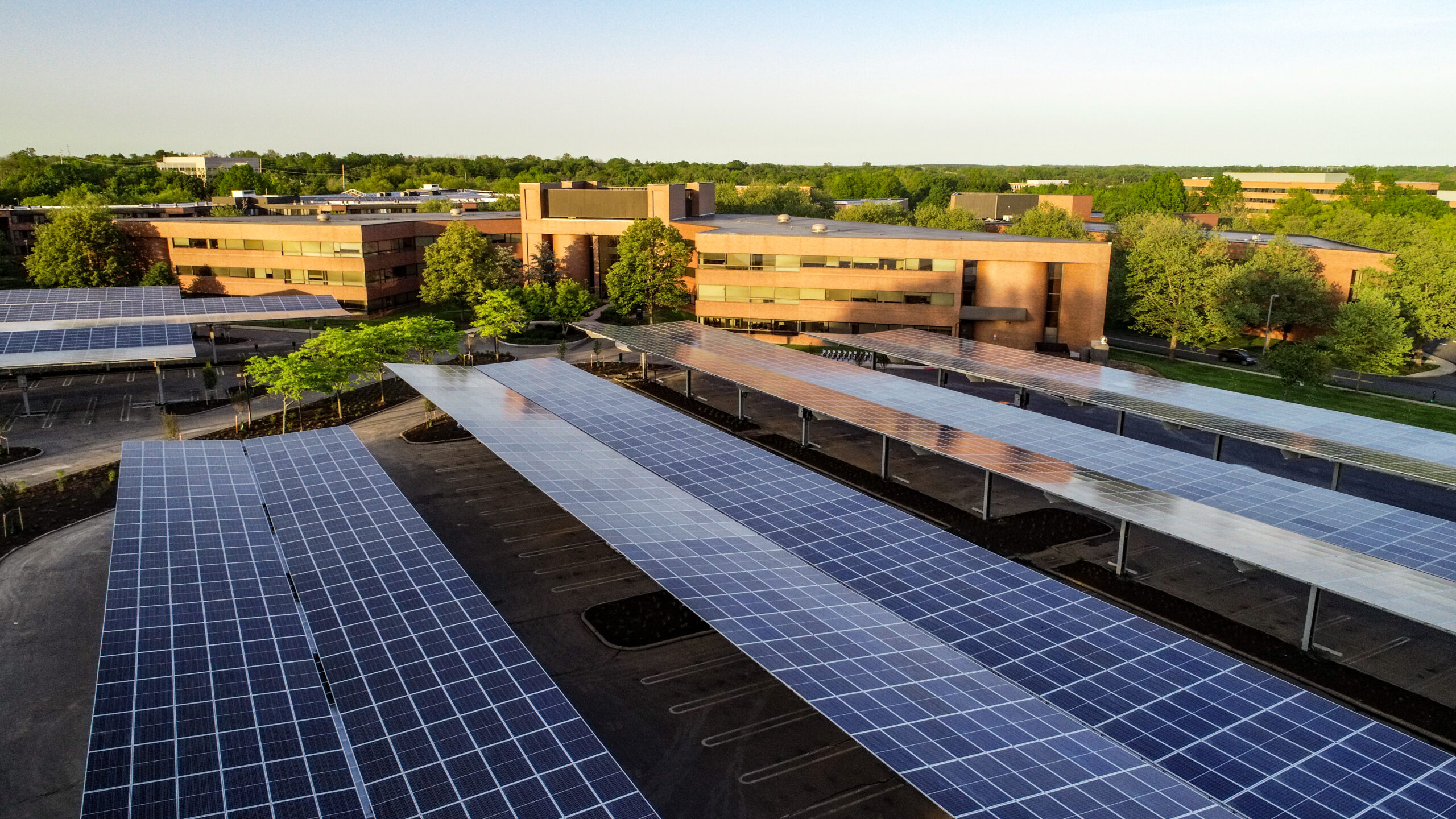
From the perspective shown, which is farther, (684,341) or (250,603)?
(684,341)

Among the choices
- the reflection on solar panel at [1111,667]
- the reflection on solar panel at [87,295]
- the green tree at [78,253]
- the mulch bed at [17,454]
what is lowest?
the mulch bed at [17,454]

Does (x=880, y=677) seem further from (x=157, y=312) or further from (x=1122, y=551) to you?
(x=157, y=312)

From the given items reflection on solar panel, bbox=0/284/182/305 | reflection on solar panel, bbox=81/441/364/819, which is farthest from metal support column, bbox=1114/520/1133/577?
reflection on solar panel, bbox=0/284/182/305

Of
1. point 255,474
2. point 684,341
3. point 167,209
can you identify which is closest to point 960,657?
point 255,474

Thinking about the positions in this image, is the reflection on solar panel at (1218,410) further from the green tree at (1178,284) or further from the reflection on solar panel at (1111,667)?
the green tree at (1178,284)

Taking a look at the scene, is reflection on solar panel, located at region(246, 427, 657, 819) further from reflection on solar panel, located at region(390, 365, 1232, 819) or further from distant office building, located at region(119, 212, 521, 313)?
distant office building, located at region(119, 212, 521, 313)

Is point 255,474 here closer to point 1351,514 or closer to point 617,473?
point 617,473

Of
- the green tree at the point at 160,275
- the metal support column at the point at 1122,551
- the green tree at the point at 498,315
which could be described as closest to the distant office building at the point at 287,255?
the green tree at the point at 160,275
